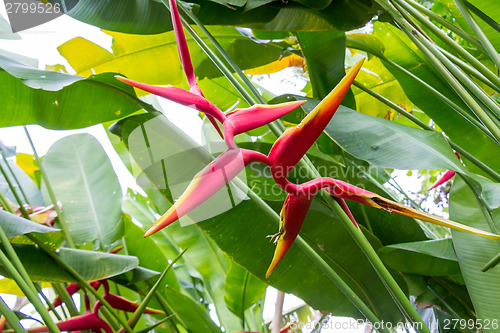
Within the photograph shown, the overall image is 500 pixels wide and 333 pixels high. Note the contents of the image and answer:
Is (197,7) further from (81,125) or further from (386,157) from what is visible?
(386,157)

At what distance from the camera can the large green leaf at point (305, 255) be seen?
718 mm

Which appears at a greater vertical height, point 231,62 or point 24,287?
point 231,62

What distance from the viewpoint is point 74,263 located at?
2.28 feet

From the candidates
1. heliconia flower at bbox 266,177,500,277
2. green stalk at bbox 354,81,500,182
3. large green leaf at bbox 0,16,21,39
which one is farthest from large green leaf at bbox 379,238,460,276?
large green leaf at bbox 0,16,21,39

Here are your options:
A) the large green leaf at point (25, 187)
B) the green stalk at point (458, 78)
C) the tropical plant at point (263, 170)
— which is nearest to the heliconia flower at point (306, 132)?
the tropical plant at point (263, 170)

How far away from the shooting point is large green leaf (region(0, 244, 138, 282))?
0.68 metres

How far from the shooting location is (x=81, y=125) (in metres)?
0.75

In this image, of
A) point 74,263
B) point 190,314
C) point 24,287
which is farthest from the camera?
point 190,314

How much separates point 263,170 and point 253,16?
27cm

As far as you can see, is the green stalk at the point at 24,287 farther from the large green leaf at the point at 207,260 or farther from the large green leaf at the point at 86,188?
the large green leaf at the point at 207,260

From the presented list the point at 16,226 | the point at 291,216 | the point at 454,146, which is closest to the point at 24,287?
the point at 16,226

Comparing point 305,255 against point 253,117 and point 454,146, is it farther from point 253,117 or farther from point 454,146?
point 253,117

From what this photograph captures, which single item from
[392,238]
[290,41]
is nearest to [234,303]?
[392,238]

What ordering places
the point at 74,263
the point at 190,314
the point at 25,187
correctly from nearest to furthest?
the point at 74,263
the point at 190,314
the point at 25,187
